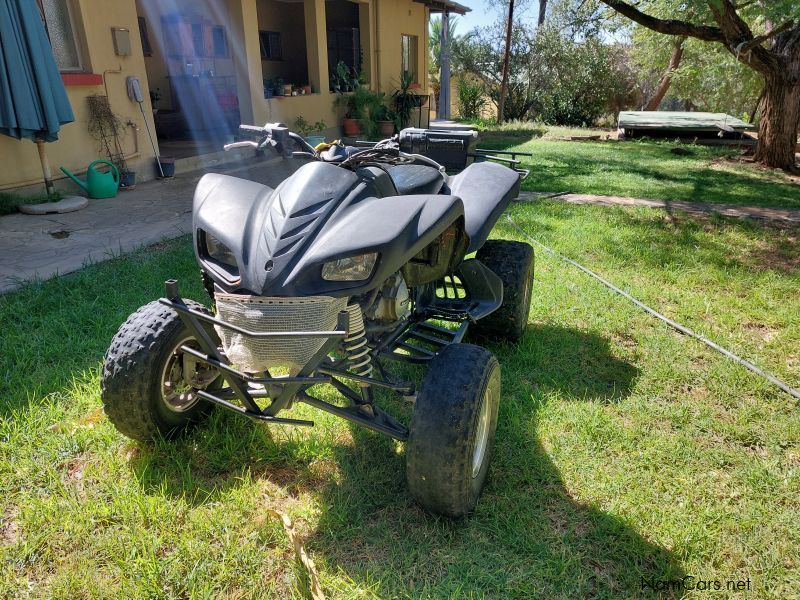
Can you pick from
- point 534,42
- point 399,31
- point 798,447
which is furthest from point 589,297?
point 534,42

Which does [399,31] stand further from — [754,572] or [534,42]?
[754,572]

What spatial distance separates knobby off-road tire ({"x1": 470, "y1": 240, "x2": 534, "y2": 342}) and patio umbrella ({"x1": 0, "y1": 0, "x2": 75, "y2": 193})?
481cm

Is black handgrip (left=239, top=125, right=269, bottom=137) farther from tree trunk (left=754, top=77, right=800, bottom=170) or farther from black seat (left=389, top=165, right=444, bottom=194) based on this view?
tree trunk (left=754, top=77, right=800, bottom=170)

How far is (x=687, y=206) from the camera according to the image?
264 inches

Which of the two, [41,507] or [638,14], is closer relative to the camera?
[41,507]

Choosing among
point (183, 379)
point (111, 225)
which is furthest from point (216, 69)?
point (183, 379)

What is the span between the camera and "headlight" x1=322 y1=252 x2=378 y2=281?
1774 millimetres

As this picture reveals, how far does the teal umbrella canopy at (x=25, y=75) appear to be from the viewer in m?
5.47

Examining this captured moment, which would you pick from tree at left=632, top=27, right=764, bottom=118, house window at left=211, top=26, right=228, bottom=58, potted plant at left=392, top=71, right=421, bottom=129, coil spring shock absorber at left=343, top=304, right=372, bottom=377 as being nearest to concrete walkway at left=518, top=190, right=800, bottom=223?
coil spring shock absorber at left=343, top=304, right=372, bottom=377

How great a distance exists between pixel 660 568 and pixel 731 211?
18.3 ft

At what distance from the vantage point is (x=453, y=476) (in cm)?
189

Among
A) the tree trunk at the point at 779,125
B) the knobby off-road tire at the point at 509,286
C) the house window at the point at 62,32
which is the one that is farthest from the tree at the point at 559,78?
the knobby off-road tire at the point at 509,286

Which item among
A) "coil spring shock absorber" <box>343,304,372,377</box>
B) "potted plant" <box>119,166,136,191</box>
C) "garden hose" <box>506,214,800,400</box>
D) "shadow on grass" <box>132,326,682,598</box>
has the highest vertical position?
"coil spring shock absorber" <box>343,304,372,377</box>

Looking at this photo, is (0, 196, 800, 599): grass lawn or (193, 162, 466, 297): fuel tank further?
(0, 196, 800, 599): grass lawn
